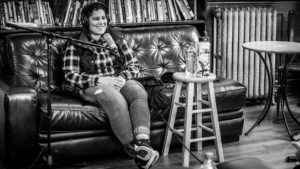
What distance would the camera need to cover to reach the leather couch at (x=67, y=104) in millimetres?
2764

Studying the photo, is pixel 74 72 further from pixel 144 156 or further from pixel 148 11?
pixel 148 11

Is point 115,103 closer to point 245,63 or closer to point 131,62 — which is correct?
point 131,62

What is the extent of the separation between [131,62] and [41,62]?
0.64 metres

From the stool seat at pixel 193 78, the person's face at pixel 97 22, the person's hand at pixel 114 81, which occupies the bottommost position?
the person's hand at pixel 114 81

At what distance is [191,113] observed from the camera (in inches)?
115

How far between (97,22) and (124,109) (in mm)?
677

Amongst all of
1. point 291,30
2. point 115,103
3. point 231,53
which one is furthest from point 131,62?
point 291,30

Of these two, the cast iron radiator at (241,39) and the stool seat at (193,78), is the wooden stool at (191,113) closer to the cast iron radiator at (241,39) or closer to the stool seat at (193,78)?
the stool seat at (193,78)

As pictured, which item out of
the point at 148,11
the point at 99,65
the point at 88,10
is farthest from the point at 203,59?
the point at 148,11

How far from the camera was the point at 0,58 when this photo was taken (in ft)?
11.3

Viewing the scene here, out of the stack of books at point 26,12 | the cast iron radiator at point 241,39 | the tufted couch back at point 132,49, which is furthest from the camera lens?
the cast iron radiator at point 241,39

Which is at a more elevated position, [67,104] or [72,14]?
[72,14]

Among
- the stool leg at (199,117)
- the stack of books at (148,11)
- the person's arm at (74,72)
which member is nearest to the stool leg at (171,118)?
the stool leg at (199,117)

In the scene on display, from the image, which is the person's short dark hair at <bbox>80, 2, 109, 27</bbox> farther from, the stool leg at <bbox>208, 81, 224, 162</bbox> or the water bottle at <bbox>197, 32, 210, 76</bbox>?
the stool leg at <bbox>208, 81, 224, 162</bbox>
